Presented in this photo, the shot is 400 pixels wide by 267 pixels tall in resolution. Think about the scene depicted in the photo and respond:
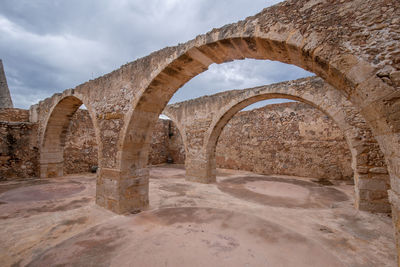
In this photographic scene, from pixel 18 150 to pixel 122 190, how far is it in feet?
19.7

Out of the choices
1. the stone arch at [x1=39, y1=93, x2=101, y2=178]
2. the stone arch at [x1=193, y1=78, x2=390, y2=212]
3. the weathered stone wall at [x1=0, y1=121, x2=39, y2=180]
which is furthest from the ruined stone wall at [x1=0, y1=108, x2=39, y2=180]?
the stone arch at [x1=193, y1=78, x2=390, y2=212]

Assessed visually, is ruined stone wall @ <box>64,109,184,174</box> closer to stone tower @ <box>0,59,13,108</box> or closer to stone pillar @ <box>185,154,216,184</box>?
stone pillar @ <box>185,154,216,184</box>

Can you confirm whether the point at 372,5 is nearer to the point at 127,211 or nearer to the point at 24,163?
the point at 127,211

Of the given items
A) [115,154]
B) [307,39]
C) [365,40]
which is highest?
[307,39]

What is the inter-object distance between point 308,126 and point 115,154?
7.45 meters

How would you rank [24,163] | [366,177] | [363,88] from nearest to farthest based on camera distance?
[363,88] → [366,177] → [24,163]

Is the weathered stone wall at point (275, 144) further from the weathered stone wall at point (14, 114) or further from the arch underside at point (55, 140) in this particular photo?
the weathered stone wall at point (14, 114)

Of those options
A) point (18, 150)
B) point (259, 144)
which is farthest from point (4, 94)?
point (259, 144)

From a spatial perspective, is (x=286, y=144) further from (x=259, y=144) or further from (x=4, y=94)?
(x=4, y=94)

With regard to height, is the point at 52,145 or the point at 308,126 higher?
the point at 308,126

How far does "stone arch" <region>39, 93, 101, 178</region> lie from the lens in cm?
629

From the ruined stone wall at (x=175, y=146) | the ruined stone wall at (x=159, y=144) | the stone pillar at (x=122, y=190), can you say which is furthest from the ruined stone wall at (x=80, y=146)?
the stone pillar at (x=122, y=190)

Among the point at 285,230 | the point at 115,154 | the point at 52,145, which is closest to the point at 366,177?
the point at 285,230

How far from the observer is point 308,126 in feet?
25.5
